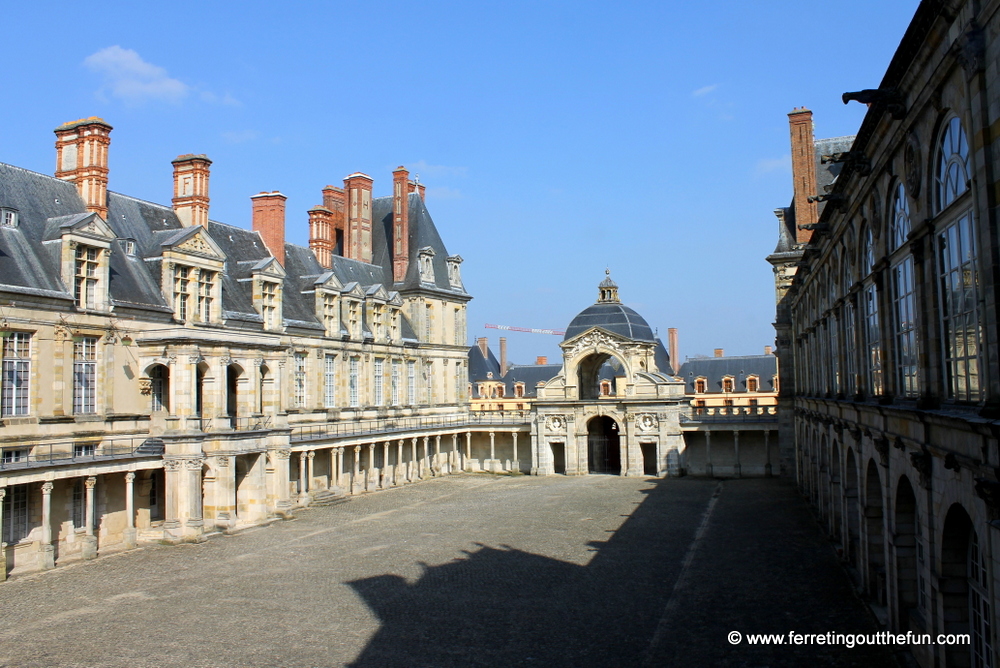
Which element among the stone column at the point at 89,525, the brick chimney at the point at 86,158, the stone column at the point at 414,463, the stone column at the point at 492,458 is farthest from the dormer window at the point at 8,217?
the stone column at the point at 492,458

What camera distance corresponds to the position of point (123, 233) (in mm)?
29266

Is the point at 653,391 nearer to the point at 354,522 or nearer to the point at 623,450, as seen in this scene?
the point at 623,450

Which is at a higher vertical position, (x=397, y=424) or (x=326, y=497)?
(x=397, y=424)

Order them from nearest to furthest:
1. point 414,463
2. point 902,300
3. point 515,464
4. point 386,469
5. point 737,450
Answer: point 902,300 → point 386,469 → point 737,450 → point 414,463 → point 515,464

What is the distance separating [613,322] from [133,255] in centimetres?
2668

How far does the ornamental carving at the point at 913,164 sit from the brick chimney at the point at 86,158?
25.9 metres

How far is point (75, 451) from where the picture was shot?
2453 centimetres

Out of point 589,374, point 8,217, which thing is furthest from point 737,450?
point 8,217

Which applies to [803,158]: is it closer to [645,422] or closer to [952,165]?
[645,422]

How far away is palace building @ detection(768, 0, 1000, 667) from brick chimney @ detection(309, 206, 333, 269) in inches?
1146

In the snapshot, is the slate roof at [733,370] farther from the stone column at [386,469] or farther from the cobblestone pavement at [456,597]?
the cobblestone pavement at [456,597]

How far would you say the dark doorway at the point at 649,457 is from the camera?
149 feet

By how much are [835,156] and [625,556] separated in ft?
39.5

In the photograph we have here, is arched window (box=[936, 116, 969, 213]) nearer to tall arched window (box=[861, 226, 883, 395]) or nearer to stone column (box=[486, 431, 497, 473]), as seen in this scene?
tall arched window (box=[861, 226, 883, 395])
